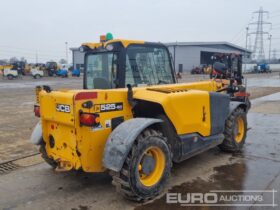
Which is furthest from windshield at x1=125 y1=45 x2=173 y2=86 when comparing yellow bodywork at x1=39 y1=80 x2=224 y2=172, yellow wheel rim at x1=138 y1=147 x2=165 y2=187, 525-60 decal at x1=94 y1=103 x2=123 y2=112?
yellow wheel rim at x1=138 y1=147 x2=165 y2=187

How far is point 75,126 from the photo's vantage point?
4.03 meters

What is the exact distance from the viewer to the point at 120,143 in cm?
390

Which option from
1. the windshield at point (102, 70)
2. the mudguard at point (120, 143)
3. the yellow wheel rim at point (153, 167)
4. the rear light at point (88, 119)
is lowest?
→ the yellow wheel rim at point (153, 167)

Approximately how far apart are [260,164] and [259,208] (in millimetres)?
1755

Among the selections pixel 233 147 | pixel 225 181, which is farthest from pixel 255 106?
pixel 225 181

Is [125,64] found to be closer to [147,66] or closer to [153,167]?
[147,66]

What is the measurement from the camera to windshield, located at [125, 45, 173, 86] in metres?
5.09

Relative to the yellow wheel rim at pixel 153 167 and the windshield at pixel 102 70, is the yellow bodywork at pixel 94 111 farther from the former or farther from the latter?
the windshield at pixel 102 70

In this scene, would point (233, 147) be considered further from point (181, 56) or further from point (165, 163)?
point (181, 56)

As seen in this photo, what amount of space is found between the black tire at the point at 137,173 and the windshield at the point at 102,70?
4.26 ft

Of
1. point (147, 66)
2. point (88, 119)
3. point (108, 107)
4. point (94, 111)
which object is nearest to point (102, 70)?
point (147, 66)

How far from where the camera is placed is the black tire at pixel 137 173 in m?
3.97

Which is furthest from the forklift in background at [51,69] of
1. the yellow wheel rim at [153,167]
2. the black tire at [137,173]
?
the black tire at [137,173]

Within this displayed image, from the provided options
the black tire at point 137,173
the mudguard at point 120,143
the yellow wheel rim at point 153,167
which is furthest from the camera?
the yellow wheel rim at point 153,167
